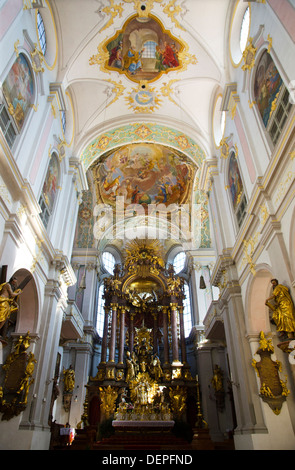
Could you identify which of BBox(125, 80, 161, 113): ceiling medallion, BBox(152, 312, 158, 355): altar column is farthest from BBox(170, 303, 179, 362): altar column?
BBox(125, 80, 161, 113): ceiling medallion

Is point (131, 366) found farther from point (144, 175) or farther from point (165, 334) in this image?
point (144, 175)

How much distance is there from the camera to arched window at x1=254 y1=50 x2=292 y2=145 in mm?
7875

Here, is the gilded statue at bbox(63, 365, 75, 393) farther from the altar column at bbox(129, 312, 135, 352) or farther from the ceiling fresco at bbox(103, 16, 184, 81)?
the ceiling fresco at bbox(103, 16, 184, 81)

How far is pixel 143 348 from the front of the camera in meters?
19.8

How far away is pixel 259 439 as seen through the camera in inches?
320

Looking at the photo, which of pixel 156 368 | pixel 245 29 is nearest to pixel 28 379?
pixel 156 368

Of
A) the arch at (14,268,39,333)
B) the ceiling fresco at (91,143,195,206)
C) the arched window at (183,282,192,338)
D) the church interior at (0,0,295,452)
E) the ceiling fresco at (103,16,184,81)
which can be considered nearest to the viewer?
the church interior at (0,0,295,452)

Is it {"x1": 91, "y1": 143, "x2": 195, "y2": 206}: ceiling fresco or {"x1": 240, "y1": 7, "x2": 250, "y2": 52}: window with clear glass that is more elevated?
{"x1": 91, "y1": 143, "x2": 195, "y2": 206}: ceiling fresco

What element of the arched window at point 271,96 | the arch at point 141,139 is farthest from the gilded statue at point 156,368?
the arched window at point 271,96

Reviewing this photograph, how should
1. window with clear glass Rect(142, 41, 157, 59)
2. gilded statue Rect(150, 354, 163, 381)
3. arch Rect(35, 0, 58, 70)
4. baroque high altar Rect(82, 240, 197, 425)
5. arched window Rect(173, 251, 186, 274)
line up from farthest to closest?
arched window Rect(173, 251, 186, 274), gilded statue Rect(150, 354, 163, 381), baroque high altar Rect(82, 240, 197, 425), window with clear glass Rect(142, 41, 157, 59), arch Rect(35, 0, 58, 70)

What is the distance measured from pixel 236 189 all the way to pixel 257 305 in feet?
13.4

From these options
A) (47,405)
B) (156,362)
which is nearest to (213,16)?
(47,405)

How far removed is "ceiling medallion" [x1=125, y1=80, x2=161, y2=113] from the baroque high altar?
992 cm
